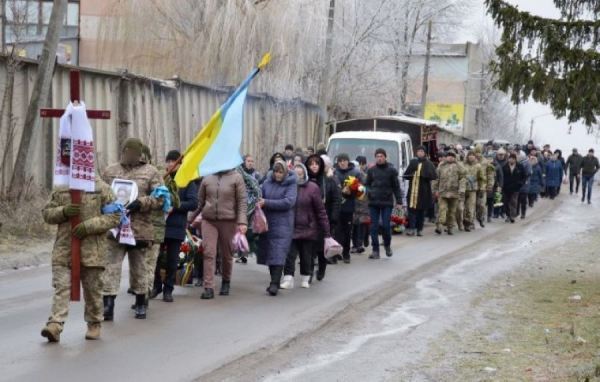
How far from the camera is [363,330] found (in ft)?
37.2

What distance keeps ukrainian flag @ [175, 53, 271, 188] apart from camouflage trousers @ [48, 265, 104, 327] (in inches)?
98.5

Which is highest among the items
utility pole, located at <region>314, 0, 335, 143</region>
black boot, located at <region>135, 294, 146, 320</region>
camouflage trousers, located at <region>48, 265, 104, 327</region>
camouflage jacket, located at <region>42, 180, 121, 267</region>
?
utility pole, located at <region>314, 0, 335, 143</region>

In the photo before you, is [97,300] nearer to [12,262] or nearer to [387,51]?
[12,262]

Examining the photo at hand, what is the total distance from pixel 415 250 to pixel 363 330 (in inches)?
371

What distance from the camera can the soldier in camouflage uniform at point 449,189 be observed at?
24.8 metres

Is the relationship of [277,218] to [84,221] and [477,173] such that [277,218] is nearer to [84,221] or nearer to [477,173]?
[84,221]

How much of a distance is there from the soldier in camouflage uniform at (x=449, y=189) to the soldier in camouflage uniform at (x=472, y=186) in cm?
90

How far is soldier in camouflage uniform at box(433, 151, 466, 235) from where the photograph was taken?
81.2 feet

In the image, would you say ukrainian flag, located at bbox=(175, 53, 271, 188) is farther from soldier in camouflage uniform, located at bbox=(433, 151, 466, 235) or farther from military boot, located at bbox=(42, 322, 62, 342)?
soldier in camouflage uniform, located at bbox=(433, 151, 466, 235)

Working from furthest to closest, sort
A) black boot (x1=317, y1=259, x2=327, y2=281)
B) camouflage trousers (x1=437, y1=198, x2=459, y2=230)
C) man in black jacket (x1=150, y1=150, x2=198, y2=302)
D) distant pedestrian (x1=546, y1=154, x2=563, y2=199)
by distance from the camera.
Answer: distant pedestrian (x1=546, y1=154, x2=563, y2=199)
camouflage trousers (x1=437, y1=198, x2=459, y2=230)
black boot (x1=317, y1=259, x2=327, y2=281)
man in black jacket (x1=150, y1=150, x2=198, y2=302)

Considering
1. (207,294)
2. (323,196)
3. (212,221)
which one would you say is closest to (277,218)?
(212,221)

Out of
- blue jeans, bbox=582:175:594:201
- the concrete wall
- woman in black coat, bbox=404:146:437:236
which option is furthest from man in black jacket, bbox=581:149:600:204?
woman in black coat, bbox=404:146:437:236

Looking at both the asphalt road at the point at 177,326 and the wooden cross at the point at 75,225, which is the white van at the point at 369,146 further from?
the wooden cross at the point at 75,225

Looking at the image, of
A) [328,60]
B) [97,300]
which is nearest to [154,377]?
[97,300]
